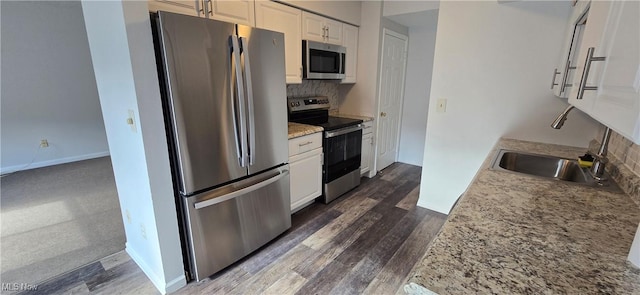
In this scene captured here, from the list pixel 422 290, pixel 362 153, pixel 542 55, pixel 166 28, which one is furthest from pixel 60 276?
pixel 542 55

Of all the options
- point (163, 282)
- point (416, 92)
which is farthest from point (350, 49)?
point (163, 282)

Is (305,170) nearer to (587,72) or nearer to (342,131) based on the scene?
(342,131)

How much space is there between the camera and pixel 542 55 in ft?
6.75

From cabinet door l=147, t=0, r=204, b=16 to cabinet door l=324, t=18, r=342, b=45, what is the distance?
1.49 meters

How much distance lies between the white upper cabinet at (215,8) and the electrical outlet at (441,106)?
6.01ft

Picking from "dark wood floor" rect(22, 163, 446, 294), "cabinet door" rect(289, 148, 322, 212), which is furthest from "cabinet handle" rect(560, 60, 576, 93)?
"cabinet door" rect(289, 148, 322, 212)

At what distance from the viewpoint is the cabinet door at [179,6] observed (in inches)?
65.1

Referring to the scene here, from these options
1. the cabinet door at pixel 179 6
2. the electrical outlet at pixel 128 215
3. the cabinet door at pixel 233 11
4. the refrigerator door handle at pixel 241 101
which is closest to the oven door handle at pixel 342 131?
the refrigerator door handle at pixel 241 101

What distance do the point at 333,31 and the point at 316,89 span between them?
75 centimetres

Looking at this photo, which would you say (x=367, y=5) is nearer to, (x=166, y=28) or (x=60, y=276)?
(x=166, y=28)

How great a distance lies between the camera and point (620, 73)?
0.67 metres

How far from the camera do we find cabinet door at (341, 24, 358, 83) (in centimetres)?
331

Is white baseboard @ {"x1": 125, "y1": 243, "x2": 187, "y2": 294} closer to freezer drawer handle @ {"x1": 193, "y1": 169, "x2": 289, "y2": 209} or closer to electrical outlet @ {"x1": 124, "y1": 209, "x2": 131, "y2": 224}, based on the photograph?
electrical outlet @ {"x1": 124, "y1": 209, "x2": 131, "y2": 224}

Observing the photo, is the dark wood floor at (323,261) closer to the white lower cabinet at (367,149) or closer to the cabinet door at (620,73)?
the white lower cabinet at (367,149)
